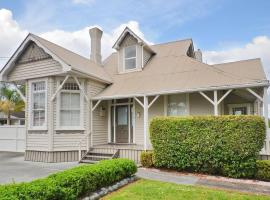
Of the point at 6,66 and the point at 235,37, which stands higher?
the point at 235,37

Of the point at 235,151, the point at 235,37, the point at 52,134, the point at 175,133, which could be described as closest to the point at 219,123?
the point at 235,151

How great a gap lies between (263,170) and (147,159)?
4270mm

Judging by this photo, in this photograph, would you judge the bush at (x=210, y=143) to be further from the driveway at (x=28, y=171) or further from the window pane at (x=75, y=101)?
the window pane at (x=75, y=101)

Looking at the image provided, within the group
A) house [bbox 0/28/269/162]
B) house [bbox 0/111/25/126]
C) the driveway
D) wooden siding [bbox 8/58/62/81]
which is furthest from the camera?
house [bbox 0/111/25/126]

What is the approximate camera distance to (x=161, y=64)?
1441 centimetres

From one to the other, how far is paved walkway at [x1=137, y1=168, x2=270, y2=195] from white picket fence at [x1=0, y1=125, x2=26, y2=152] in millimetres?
9328

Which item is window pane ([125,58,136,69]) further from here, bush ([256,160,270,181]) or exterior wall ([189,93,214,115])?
bush ([256,160,270,181])

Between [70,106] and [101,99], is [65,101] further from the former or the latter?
[101,99]

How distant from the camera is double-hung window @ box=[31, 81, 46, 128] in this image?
1227 cm

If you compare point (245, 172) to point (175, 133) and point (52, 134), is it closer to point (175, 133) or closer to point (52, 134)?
point (175, 133)

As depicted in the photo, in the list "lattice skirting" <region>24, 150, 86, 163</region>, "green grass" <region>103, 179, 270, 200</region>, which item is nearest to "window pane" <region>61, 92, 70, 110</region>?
"lattice skirting" <region>24, 150, 86, 163</region>

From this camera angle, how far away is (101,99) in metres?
12.4

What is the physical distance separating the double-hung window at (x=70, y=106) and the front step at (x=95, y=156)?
1515 mm

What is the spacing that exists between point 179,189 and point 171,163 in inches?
103
